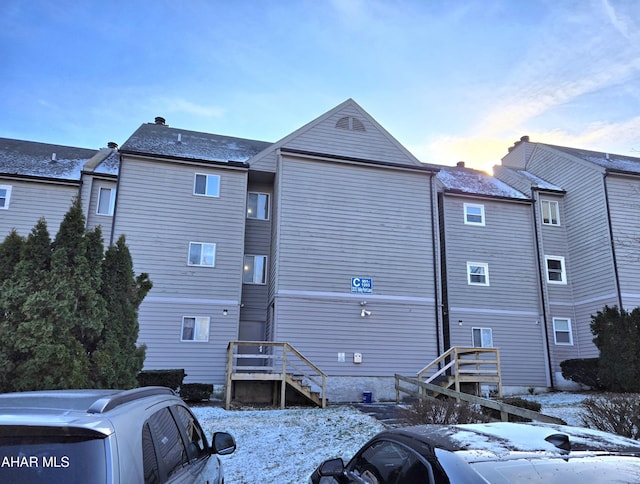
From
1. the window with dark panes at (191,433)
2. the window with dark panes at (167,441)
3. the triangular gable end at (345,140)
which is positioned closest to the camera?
the window with dark panes at (167,441)

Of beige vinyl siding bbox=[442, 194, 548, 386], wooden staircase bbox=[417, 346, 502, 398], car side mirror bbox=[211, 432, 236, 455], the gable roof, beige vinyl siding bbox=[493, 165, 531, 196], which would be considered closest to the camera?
car side mirror bbox=[211, 432, 236, 455]

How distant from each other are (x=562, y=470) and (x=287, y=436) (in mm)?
7696

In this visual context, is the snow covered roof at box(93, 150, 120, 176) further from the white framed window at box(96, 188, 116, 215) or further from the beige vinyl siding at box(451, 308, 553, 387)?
the beige vinyl siding at box(451, 308, 553, 387)

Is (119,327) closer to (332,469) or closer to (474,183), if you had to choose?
(332,469)

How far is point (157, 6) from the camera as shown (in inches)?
538

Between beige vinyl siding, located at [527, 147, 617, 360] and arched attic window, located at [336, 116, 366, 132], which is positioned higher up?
arched attic window, located at [336, 116, 366, 132]

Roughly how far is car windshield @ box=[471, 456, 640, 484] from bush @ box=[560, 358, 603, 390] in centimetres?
1691

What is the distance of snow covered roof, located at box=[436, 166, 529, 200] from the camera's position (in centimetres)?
2080

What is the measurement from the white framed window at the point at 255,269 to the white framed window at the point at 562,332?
12615 millimetres

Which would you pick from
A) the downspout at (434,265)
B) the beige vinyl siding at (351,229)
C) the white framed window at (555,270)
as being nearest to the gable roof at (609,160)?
the white framed window at (555,270)

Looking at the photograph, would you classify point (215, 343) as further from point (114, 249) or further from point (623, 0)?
point (623, 0)

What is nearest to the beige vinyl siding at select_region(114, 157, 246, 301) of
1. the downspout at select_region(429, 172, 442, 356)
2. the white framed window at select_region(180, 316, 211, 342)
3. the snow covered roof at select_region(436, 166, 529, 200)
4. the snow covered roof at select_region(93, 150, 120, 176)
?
the white framed window at select_region(180, 316, 211, 342)

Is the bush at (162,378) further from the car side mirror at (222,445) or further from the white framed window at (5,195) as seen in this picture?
the car side mirror at (222,445)

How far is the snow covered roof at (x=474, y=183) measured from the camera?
2080 centimetres
